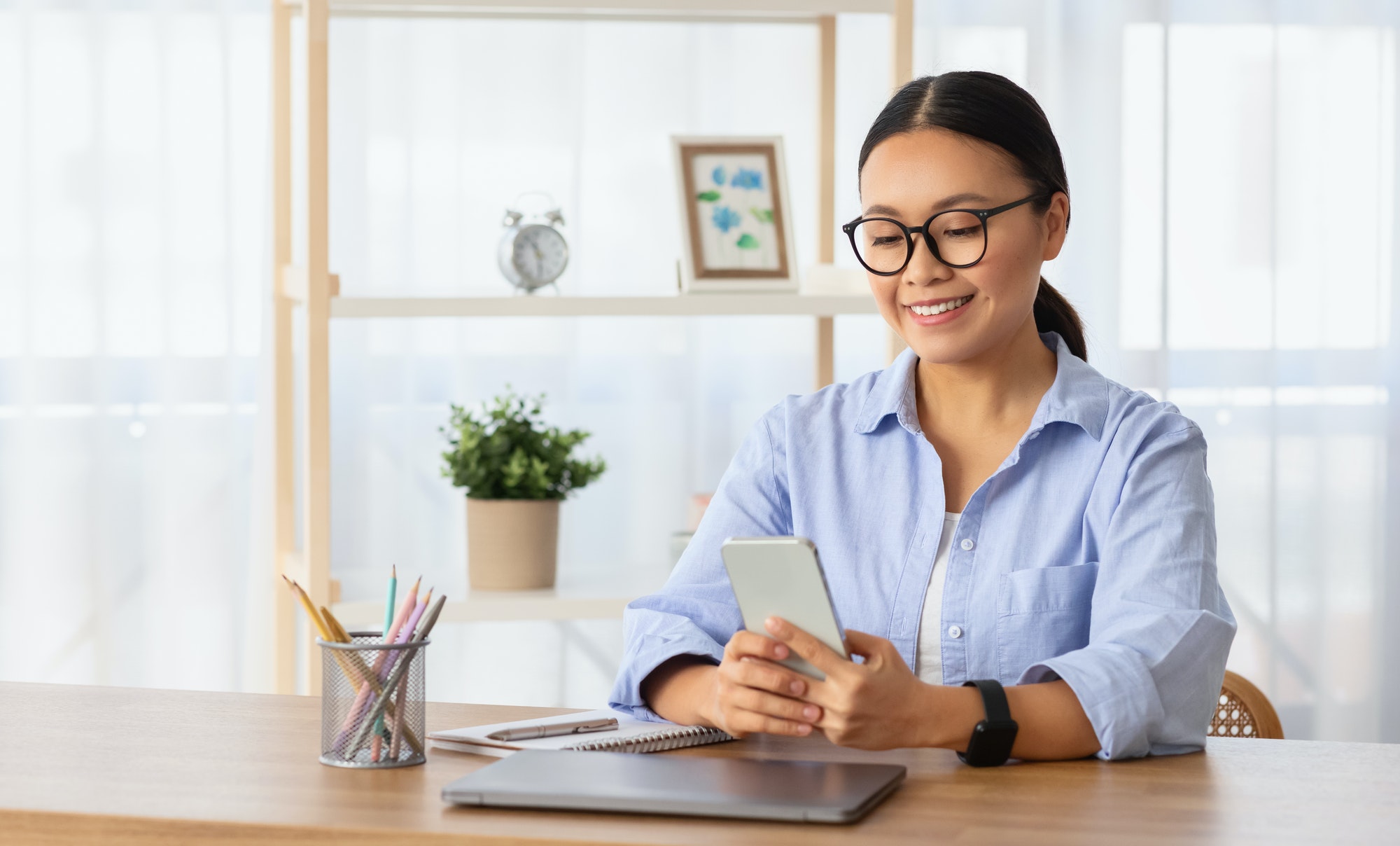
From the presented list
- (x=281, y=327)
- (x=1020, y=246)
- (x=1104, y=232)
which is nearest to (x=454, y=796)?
(x=1020, y=246)

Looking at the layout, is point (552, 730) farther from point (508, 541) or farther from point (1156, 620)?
point (508, 541)

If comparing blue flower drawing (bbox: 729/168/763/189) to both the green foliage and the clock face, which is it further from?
the green foliage

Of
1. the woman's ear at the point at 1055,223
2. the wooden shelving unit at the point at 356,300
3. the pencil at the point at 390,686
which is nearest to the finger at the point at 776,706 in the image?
the pencil at the point at 390,686

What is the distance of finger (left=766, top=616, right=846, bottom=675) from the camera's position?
3.80 feet

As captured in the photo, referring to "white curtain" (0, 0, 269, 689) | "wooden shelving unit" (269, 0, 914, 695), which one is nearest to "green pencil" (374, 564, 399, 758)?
"wooden shelving unit" (269, 0, 914, 695)

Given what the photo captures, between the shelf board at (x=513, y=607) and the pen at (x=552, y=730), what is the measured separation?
1.11 metres

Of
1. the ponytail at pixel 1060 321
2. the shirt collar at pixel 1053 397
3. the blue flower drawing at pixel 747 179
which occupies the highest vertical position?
the blue flower drawing at pixel 747 179

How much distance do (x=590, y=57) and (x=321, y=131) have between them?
766 millimetres

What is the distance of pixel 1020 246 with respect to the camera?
151cm

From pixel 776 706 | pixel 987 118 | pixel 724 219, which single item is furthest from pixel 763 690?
pixel 724 219

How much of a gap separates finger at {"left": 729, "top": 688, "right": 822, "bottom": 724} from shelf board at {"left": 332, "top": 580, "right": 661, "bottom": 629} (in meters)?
1.21

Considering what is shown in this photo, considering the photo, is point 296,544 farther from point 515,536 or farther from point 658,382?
point 658,382

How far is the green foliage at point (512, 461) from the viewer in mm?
2457

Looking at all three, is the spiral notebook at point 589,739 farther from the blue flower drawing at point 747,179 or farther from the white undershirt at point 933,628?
the blue flower drawing at point 747,179
